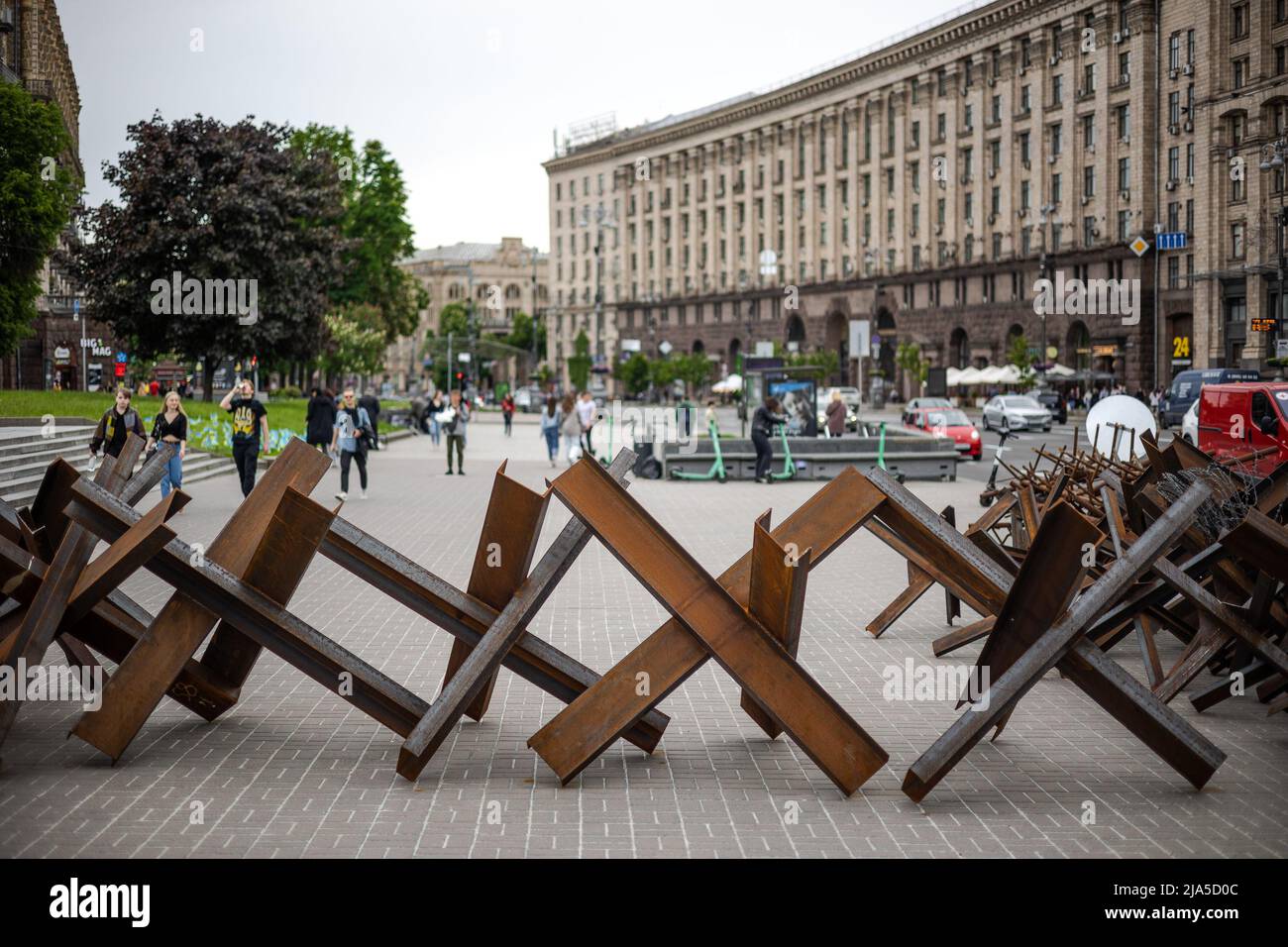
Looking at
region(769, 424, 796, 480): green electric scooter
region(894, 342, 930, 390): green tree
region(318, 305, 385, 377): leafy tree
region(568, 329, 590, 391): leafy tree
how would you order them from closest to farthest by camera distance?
1. region(769, 424, 796, 480): green electric scooter
2. region(318, 305, 385, 377): leafy tree
3. region(894, 342, 930, 390): green tree
4. region(568, 329, 590, 391): leafy tree

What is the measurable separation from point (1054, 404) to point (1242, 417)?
149 ft

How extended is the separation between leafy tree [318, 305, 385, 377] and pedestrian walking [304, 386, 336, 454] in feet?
145

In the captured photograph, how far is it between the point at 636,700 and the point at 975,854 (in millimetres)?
1538

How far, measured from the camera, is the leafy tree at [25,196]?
36.7 metres

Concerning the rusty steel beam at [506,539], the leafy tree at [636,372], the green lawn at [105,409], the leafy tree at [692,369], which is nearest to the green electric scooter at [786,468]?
the green lawn at [105,409]

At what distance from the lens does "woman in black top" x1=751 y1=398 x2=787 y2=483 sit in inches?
1158

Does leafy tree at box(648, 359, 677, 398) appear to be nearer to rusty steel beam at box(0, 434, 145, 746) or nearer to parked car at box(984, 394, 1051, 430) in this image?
parked car at box(984, 394, 1051, 430)

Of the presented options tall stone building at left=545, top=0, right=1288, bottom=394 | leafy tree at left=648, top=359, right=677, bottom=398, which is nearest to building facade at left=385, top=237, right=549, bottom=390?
tall stone building at left=545, top=0, right=1288, bottom=394

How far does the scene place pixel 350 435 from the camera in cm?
2339

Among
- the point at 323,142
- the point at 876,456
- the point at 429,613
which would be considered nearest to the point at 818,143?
the point at 323,142

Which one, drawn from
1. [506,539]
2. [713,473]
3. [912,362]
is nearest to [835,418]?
[713,473]

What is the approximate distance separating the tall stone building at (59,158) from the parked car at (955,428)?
96.2 ft

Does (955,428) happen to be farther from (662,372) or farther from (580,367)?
(580,367)
